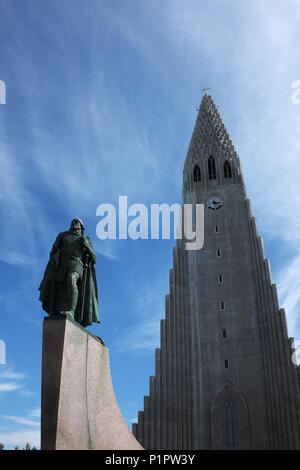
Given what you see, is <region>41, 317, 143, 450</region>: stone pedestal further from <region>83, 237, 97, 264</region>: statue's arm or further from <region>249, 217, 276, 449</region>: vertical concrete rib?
<region>249, 217, 276, 449</region>: vertical concrete rib

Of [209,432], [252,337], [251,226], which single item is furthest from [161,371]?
[251,226]

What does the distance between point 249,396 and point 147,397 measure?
28.3 feet

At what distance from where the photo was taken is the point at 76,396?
934 cm

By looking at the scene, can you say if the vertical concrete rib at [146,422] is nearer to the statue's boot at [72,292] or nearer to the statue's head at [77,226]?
the statue's head at [77,226]

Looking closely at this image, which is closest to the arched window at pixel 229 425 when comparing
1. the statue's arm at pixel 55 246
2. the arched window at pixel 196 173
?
the arched window at pixel 196 173

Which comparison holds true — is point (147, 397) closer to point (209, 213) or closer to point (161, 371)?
point (161, 371)

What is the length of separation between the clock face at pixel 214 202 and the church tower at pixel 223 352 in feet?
0.36

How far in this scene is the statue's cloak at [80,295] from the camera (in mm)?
10695

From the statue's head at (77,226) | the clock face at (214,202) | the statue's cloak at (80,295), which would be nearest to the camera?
the statue's cloak at (80,295)

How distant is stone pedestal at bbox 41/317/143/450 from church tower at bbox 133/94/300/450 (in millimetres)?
26360

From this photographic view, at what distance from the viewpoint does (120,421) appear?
10.7 metres

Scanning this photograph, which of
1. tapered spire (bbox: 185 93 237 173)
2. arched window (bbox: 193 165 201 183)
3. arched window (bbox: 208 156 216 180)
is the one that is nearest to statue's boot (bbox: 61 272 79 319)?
arched window (bbox: 193 165 201 183)

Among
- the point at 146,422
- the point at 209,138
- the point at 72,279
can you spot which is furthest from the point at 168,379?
the point at 209,138

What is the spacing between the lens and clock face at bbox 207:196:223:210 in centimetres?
4584
